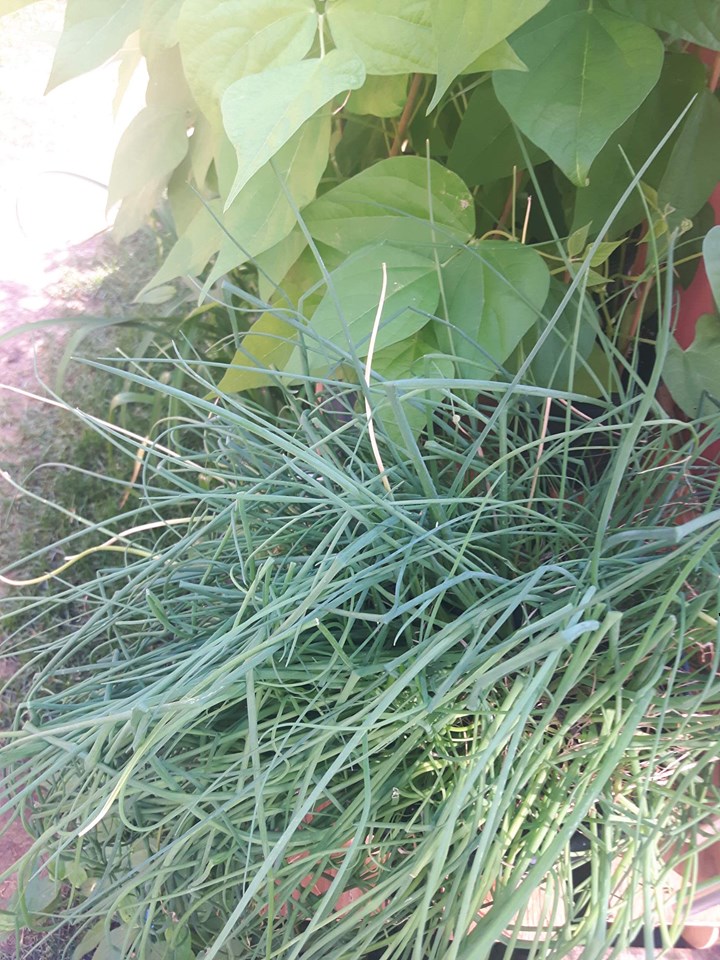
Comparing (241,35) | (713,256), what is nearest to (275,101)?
(241,35)

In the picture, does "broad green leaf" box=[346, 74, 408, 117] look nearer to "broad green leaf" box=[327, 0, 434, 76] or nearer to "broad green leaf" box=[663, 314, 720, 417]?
"broad green leaf" box=[327, 0, 434, 76]

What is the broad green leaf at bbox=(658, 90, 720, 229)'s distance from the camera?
0.98 feet

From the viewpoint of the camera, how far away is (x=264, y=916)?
0.27 metres

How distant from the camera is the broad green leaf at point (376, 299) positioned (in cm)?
28

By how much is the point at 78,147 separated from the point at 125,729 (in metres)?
0.94

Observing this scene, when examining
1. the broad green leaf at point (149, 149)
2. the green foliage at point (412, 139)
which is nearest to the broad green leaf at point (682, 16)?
the green foliage at point (412, 139)

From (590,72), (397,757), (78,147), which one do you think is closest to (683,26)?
(590,72)

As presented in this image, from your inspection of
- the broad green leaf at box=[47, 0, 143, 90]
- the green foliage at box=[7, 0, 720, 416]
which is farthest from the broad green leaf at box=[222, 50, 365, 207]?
the broad green leaf at box=[47, 0, 143, 90]

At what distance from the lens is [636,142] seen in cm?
31

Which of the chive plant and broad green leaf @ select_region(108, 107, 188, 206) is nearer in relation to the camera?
the chive plant

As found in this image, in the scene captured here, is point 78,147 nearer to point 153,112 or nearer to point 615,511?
point 153,112

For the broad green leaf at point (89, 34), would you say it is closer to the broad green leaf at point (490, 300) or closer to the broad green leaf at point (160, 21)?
the broad green leaf at point (160, 21)

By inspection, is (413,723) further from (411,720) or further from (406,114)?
(406,114)

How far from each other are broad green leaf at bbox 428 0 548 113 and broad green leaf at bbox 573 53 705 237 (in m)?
0.09
